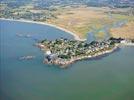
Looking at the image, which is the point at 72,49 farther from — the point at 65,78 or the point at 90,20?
the point at 90,20

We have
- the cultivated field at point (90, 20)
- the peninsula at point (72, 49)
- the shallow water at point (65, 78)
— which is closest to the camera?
the shallow water at point (65, 78)

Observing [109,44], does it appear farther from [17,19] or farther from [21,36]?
[17,19]

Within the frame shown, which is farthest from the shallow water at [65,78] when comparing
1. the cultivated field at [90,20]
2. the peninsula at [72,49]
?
the cultivated field at [90,20]

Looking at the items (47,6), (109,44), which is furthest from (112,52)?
(47,6)

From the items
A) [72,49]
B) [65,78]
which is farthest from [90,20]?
[65,78]

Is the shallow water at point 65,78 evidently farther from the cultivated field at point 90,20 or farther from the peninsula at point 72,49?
the cultivated field at point 90,20

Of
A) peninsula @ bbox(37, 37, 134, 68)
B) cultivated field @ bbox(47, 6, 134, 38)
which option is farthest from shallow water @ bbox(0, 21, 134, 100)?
cultivated field @ bbox(47, 6, 134, 38)
